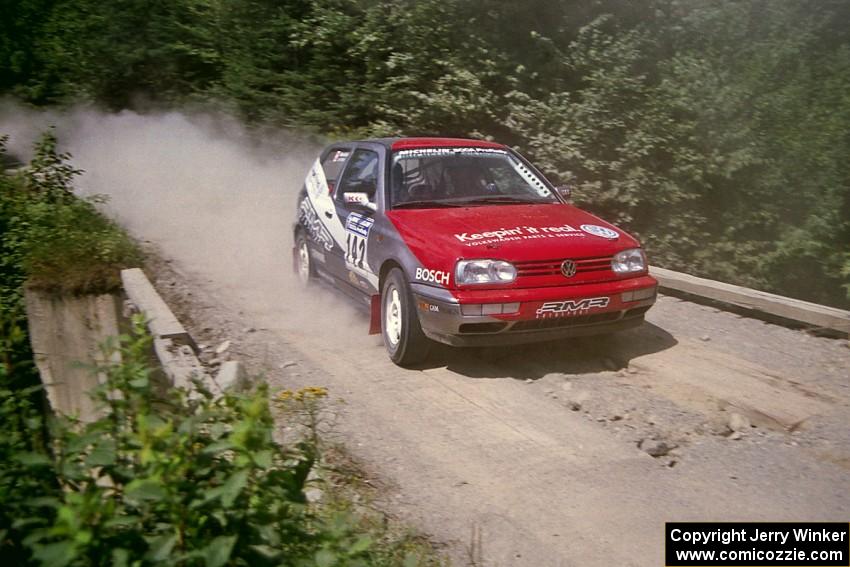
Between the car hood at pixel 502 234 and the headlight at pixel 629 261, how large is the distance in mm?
51

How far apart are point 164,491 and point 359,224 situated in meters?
A: 4.68

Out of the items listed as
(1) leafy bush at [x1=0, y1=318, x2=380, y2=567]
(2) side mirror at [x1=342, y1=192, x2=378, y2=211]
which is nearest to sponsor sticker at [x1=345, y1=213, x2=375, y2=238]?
(2) side mirror at [x1=342, y1=192, x2=378, y2=211]

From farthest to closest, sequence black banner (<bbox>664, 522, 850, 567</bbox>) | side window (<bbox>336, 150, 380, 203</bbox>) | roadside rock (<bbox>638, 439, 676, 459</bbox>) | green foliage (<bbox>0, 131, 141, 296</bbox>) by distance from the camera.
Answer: green foliage (<bbox>0, 131, 141, 296</bbox>)
side window (<bbox>336, 150, 380, 203</bbox>)
roadside rock (<bbox>638, 439, 676, 459</bbox>)
black banner (<bbox>664, 522, 850, 567</bbox>)

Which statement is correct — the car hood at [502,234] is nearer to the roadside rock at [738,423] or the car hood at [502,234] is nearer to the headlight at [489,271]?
the headlight at [489,271]

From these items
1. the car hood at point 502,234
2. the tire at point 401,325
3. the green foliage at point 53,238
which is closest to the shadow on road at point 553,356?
the tire at point 401,325

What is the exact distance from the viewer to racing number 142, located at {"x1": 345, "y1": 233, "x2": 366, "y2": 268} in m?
6.92

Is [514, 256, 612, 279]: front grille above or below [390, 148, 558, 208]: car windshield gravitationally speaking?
below

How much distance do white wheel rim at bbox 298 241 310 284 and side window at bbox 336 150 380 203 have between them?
1118 millimetres

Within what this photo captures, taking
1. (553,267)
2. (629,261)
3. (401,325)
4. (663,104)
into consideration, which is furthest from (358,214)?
(663,104)

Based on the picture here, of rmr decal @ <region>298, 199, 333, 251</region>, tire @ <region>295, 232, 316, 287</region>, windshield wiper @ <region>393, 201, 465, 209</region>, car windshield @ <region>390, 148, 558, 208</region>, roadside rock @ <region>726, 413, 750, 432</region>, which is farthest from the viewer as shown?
tire @ <region>295, 232, 316, 287</region>

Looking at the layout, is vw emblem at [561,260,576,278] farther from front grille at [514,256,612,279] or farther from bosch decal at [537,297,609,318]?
bosch decal at [537,297,609,318]

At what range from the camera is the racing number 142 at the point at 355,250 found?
6.92m

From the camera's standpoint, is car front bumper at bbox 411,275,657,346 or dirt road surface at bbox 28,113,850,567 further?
car front bumper at bbox 411,275,657,346

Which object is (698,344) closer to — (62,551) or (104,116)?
(62,551)
